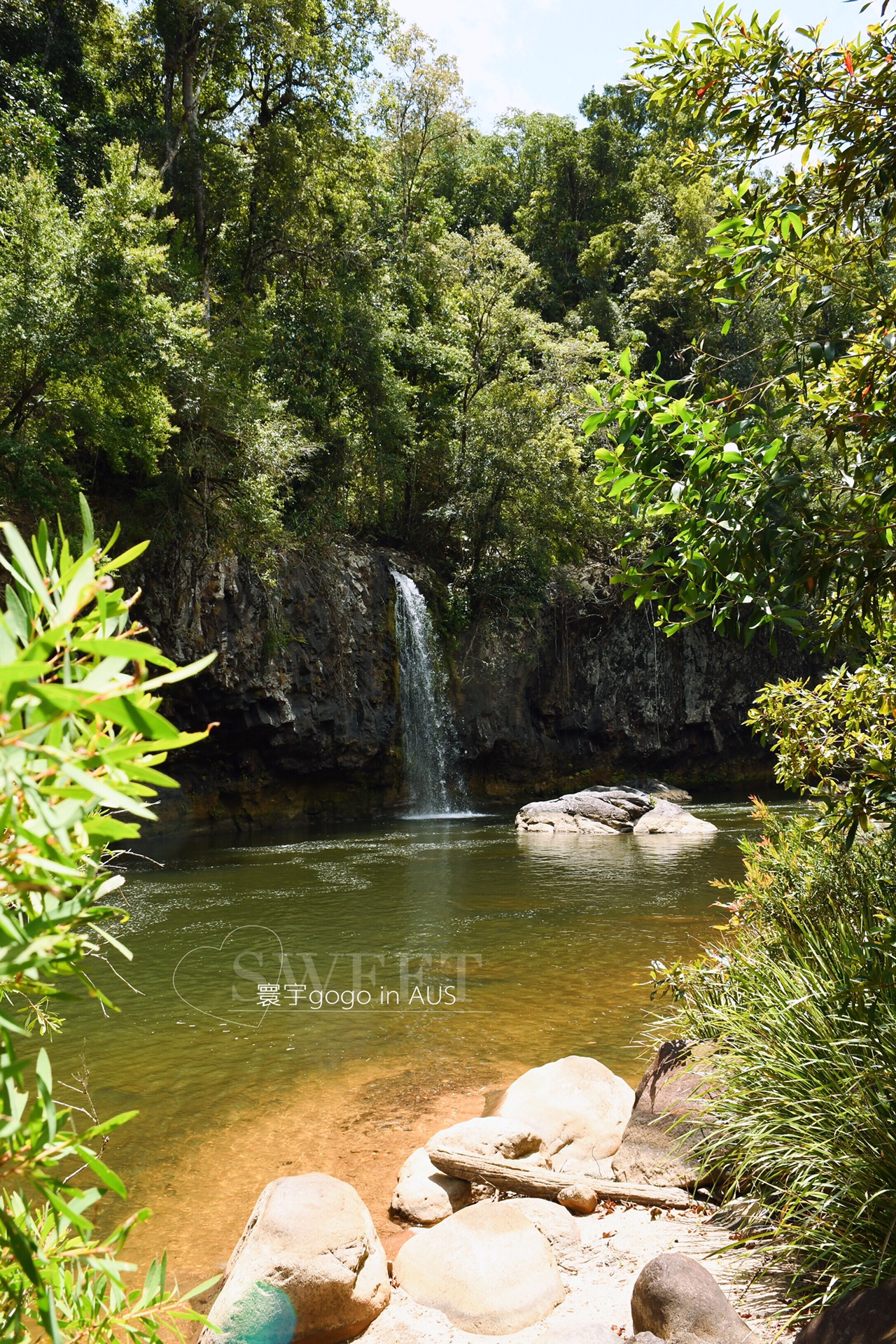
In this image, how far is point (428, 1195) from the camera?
3.87 metres

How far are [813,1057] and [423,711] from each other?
1887cm

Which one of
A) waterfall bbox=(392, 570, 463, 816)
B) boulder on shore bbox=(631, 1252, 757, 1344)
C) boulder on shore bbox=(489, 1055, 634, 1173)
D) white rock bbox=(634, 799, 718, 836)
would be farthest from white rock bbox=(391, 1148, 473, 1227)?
waterfall bbox=(392, 570, 463, 816)

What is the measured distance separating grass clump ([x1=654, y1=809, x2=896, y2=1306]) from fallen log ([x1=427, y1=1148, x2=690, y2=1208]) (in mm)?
438

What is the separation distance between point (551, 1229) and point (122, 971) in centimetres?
548

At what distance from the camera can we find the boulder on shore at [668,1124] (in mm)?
3547

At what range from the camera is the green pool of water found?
536 centimetres

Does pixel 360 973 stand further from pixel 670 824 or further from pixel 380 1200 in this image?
pixel 670 824

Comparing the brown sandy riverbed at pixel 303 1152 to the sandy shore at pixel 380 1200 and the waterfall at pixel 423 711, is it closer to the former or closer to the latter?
the sandy shore at pixel 380 1200

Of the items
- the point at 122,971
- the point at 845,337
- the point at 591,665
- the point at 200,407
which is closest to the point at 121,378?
the point at 200,407

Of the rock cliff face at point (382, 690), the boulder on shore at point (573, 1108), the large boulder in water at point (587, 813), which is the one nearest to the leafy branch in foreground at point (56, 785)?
the boulder on shore at point (573, 1108)

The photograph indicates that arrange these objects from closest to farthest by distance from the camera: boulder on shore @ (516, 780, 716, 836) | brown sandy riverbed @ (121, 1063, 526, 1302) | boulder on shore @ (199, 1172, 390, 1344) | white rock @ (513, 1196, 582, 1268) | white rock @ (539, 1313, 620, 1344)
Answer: white rock @ (539, 1313, 620, 1344) → boulder on shore @ (199, 1172, 390, 1344) → white rock @ (513, 1196, 582, 1268) → brown sandy riverbed @ (121, 1063, 526, 1302) → boulder on shore @ (516, 780, 716, 836)

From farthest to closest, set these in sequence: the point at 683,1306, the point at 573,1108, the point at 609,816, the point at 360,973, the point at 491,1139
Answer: the point at 609,816
the point at 360,973
the point at 573,1108
the point at 491,1139
the point at 683,1306

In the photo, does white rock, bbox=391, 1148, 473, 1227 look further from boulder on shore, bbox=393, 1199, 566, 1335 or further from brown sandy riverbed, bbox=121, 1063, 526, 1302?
boulder on shore, bbox=393, 1199, 566, 1335

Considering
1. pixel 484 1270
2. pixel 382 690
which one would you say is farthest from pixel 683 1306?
→ pixel 382 690
